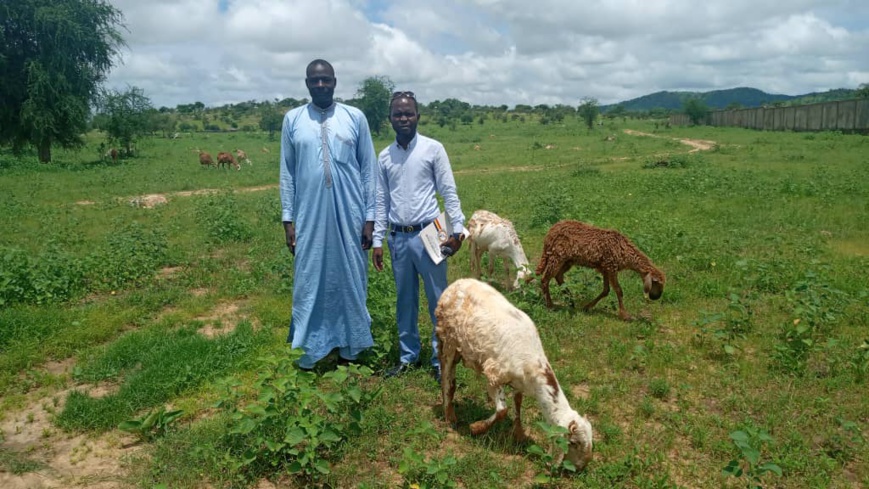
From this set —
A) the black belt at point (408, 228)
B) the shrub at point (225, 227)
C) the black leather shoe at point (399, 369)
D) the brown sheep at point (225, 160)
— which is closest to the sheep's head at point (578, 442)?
the black leather shoe at point (399, 369)

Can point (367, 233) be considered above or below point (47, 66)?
below

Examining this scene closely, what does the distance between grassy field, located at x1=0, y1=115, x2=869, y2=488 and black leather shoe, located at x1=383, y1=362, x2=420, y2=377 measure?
12cm

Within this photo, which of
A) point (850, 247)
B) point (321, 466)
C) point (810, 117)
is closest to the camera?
point (321, 466)

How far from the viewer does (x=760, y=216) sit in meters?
10.8

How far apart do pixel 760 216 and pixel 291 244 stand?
9.92 metres

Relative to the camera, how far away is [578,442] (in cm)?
357

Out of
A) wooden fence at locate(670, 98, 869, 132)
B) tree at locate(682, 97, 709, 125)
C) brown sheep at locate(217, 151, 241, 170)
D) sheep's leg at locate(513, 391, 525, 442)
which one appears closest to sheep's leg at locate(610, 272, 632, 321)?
sheep's leg at locate(513, 391, 525, 442)

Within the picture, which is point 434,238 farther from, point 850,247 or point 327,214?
point 850,247

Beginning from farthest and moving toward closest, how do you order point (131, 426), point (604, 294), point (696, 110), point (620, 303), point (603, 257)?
point (696, 110)
point (604, 294)
point (603, 257)
point (620, 303)
point (131, 426)

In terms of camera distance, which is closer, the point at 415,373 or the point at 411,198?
the point at 411,198

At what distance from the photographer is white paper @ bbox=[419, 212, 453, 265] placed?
14.9 ft

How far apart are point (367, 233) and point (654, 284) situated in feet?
12.2

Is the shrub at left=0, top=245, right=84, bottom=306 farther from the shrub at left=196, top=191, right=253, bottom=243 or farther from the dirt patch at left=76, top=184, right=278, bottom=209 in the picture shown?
the dirt patch at left=76, top=184, right=278, bottom=209

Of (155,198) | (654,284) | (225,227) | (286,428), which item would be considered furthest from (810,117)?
(286,428)
